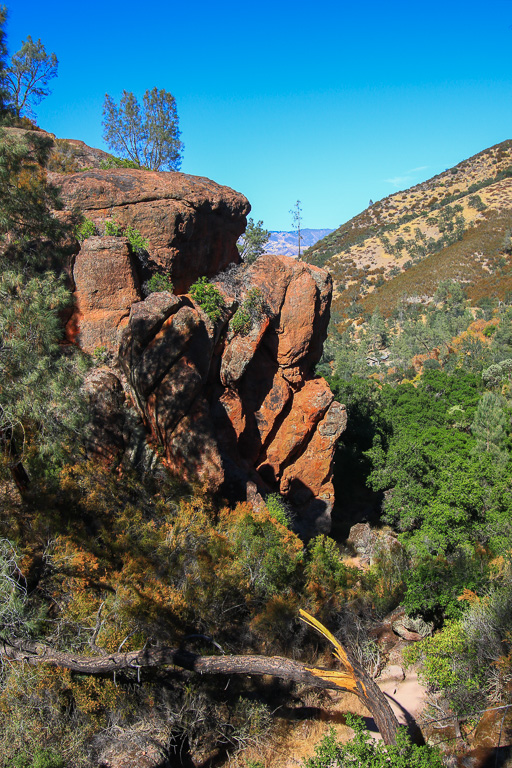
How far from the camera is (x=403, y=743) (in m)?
7.63

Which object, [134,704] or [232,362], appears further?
[232,362]

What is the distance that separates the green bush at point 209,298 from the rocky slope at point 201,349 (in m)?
0.22

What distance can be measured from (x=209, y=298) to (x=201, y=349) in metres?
2.32

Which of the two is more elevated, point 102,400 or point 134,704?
point 102,400

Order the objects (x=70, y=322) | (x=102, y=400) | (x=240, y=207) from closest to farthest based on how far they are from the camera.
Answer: (x=102, y=400) → (x=70, y=322) → (x=240, y=207)

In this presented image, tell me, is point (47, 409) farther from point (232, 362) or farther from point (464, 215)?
point (464, 215)

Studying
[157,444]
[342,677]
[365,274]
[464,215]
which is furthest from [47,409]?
[464,215]

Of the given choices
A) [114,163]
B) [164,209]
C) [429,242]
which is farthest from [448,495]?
[429,242]

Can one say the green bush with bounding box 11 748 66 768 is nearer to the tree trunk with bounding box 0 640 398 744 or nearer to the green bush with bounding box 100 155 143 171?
the tree trunk with bounding box 0 640 398 744

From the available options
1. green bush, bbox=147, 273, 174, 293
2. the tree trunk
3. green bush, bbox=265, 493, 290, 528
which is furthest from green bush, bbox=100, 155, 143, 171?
the tree trunk

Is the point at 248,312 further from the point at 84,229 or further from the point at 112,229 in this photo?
the point at 84,229

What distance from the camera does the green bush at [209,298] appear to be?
16016mm

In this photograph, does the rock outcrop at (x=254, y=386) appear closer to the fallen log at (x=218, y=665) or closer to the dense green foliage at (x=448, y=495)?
the dense green foliage at (x=448, y=495)

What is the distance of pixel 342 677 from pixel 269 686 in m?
3.62
